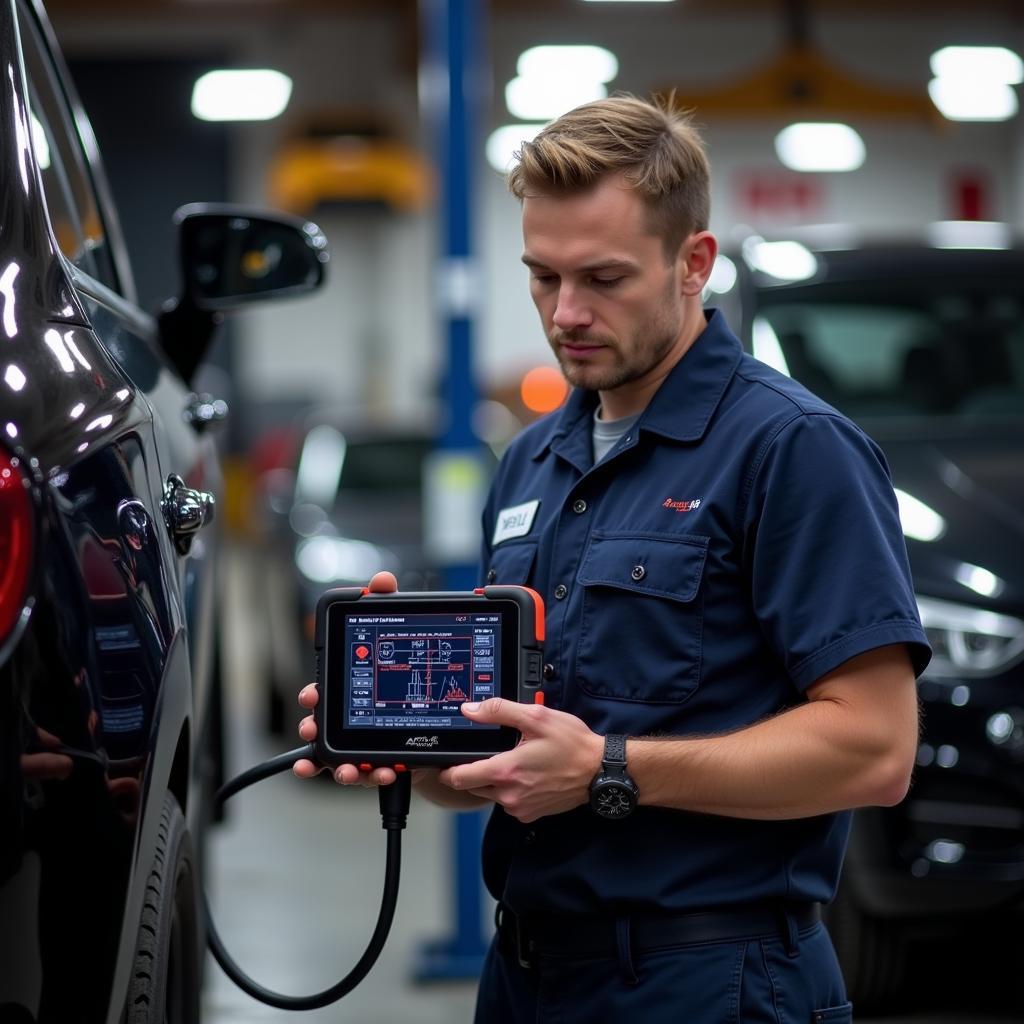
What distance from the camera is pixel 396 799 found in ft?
5.67

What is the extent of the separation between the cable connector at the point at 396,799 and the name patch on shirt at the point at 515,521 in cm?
35

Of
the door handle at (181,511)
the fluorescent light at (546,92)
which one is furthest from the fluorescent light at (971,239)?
the fluorescent light at (546,92)

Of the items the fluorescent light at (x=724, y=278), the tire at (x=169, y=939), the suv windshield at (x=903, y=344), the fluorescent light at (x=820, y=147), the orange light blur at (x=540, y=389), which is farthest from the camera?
the fluorescent light at (x=820, y=147)

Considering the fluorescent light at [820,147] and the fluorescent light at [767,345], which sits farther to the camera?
the fluorescent light at [820,147]

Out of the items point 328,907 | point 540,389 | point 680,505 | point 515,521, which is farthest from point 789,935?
point 540,389

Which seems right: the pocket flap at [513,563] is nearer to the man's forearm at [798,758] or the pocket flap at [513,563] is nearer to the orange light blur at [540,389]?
the man's forearm at [798,758]

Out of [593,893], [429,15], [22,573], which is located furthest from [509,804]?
[429,15]

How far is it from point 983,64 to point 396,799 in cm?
1727

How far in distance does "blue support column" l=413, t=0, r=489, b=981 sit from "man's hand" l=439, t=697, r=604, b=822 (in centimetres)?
270

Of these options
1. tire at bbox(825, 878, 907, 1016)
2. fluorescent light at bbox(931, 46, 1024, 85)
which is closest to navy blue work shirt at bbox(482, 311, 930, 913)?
tire at bbox(825, 878, 907, 1016)

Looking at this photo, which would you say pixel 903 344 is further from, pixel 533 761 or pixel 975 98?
pixel 975 98

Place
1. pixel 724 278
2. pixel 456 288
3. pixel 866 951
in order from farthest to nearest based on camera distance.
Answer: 1. pixel 456 288
2. pixel 724 278
3. pixel 866 951

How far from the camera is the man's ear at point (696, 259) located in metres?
1.81

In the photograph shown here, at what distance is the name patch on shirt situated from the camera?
1947 mm
